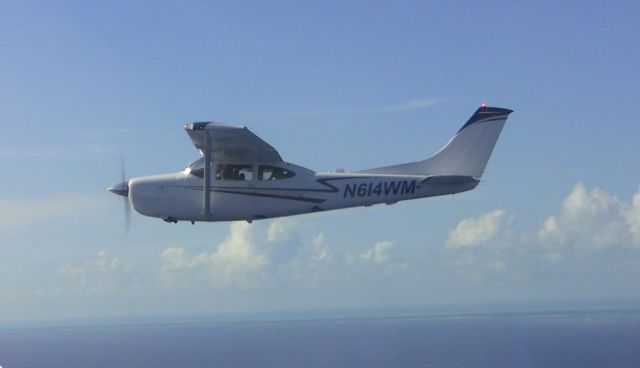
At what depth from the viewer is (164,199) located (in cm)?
2203

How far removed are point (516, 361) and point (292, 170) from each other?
13365 centimetres

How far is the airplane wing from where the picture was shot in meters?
19.8

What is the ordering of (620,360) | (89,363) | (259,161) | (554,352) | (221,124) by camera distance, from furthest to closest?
(89,363)
(554,352)
(620,360)
(259,161)
(221,124)

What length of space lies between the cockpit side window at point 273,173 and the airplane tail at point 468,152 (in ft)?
7.72

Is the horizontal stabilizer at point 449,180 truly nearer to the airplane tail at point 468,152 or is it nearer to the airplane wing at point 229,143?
the airplane tail at point 468,152

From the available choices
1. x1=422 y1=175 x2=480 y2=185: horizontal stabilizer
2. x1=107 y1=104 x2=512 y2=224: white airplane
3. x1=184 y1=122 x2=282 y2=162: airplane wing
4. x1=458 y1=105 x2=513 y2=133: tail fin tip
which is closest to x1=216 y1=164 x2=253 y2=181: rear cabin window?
x1=107 y1=104 x2=512 y2=224: white airplane

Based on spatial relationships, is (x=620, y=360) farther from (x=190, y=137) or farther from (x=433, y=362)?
(x=190, y=137)

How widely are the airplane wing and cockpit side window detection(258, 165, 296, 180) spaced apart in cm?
23

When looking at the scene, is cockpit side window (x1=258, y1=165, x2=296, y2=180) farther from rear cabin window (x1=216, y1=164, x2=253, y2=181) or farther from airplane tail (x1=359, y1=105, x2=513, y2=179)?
airplane tail (x1=359, y1=105, x2=513, y2=179)

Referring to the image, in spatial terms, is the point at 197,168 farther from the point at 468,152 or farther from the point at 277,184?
the point at 468,152

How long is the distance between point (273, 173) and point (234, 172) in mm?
1084

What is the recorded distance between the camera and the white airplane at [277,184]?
2166 cm

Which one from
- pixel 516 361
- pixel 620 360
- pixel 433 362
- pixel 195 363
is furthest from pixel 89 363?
pixel 620 360

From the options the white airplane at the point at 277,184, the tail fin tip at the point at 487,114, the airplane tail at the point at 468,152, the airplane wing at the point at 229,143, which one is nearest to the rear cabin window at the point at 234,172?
the white airplane at the point at 277,184
